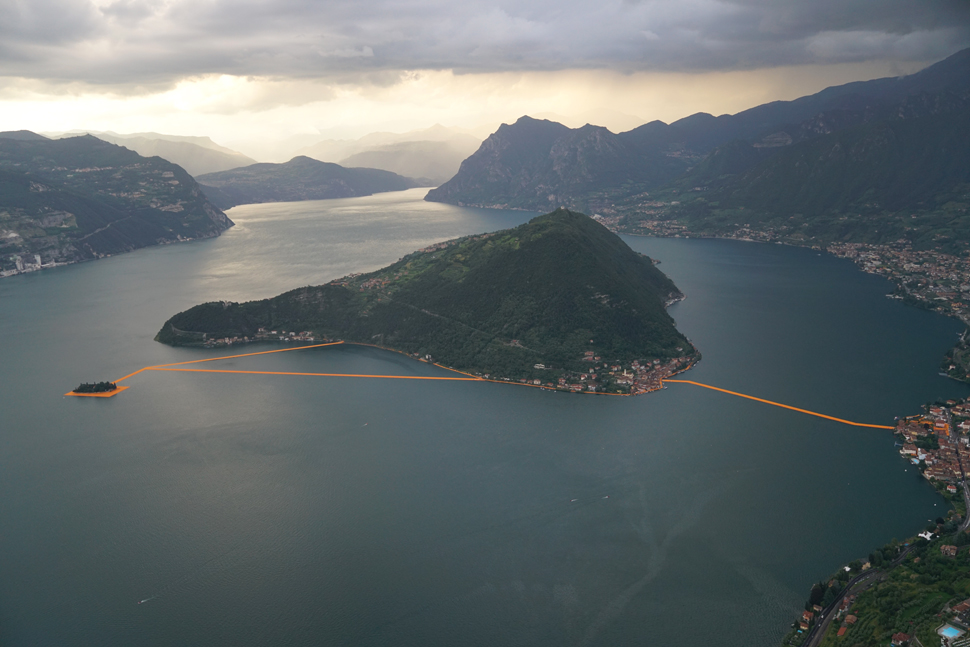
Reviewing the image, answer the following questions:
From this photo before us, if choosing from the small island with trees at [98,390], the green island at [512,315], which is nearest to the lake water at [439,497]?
the small island with trees at [98,390]

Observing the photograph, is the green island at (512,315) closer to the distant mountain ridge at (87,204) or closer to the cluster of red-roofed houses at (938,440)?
the cluster of red-roofed houses at (938,440)

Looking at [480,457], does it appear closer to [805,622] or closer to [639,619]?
[639,619]

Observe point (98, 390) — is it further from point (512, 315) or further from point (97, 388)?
point (512, 315)

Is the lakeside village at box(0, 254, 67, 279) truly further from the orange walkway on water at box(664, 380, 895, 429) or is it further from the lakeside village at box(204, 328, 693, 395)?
the orange walkway on water at box(664, 380, 895, 429)

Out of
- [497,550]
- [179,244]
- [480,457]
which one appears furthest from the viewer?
[179,244]

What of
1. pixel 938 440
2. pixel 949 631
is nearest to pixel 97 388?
pixel 949 631

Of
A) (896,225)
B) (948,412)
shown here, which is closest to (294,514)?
(948,412)

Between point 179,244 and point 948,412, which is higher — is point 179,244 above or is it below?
above
